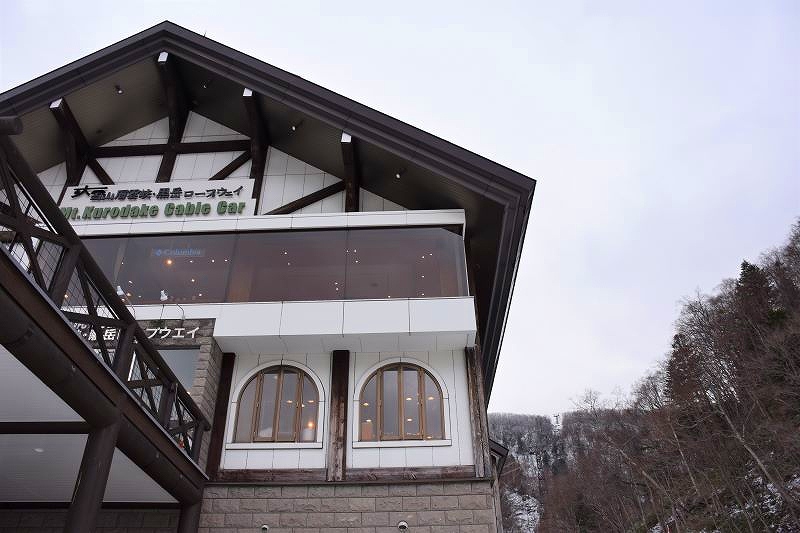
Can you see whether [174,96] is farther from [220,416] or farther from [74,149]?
[220,416]

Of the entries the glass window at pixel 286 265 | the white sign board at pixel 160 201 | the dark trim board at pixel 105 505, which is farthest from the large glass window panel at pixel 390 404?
the white sign board at pixel 160 201

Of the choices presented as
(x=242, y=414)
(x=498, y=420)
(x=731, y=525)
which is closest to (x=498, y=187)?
(x=242, y=414)

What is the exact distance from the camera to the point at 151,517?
8367 millimetres

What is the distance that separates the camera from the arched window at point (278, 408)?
9203mm

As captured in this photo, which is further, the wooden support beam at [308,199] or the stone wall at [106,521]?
the wooden support beam at [308,199]

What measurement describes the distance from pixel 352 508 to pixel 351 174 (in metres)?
6.42

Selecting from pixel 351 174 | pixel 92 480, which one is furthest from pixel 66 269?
pixel 351 174

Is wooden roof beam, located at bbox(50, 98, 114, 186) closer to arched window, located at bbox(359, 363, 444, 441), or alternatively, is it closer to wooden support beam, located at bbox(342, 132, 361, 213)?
wooden support beam, located at bbox(342, 132, 361, 213)

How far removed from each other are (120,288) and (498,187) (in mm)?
7308

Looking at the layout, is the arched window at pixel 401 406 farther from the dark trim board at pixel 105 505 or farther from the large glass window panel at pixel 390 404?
the dark trim board at pixel 105 505

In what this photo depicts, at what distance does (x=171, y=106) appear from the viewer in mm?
12805

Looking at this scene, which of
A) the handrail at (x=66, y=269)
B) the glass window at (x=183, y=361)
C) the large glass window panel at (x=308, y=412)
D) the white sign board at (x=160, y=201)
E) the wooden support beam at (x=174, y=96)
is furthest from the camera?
the wooden support beam at (x=174, y=96)

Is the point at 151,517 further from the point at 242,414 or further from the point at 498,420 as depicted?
the point at 498,420

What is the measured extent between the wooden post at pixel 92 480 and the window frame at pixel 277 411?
3673 mm
